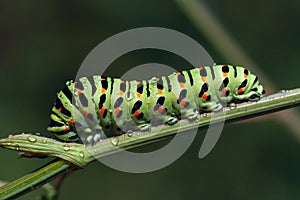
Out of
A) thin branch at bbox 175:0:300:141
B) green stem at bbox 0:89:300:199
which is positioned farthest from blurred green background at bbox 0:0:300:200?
green stem at bbox 0:89:300:199

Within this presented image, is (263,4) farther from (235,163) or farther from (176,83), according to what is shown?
(176,83)

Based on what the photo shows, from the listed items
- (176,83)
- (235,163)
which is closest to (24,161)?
(235,163)

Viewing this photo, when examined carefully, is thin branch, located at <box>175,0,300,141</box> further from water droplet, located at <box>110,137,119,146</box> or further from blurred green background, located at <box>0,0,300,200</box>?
water droplet, located at <box>110,137,119,146</box>

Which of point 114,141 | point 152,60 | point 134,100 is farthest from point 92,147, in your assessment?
point 152,60

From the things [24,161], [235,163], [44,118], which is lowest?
[235,163]

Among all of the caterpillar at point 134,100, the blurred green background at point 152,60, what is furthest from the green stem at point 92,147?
the blurred green background at point 152,60

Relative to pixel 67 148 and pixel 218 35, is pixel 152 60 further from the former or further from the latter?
pixel 67 148
